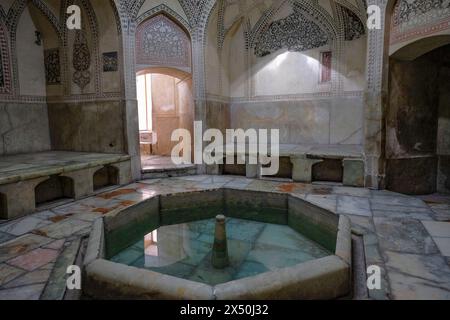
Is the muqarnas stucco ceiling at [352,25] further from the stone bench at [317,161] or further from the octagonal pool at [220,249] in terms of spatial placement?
the octagonal pool at [220,249]

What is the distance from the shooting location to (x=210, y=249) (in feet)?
12.4

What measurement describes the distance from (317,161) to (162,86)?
5084mm

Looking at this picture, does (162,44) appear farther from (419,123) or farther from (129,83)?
(419,123)

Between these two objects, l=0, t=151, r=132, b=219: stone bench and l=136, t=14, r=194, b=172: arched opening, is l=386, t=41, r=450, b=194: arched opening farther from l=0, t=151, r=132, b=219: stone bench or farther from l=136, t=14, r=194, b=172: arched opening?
l=0, t=151, r=132, b=219: stone bench

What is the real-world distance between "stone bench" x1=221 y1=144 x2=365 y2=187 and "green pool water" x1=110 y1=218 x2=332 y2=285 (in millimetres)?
1421

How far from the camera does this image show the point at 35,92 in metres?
5.86

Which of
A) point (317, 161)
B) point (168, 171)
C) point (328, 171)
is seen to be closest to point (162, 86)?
point (168, 171)

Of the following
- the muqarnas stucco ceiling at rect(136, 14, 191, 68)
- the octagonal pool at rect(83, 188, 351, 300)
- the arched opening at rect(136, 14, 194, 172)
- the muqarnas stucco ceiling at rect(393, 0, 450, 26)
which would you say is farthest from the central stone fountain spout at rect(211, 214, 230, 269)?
the muqarnas stucco ceiling at rect(136, 14, 191, 68)

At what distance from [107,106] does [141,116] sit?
359cm

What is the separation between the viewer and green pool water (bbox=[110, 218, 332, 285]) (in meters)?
3.31

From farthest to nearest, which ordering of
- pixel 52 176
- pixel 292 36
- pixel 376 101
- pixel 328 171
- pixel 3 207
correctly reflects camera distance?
1. pixel 292 36
2. pixel 328 171
3. pixel 376 101
4. pixel 52 176
5. pixel 3 207

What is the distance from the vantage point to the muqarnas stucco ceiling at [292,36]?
6.37 meters
